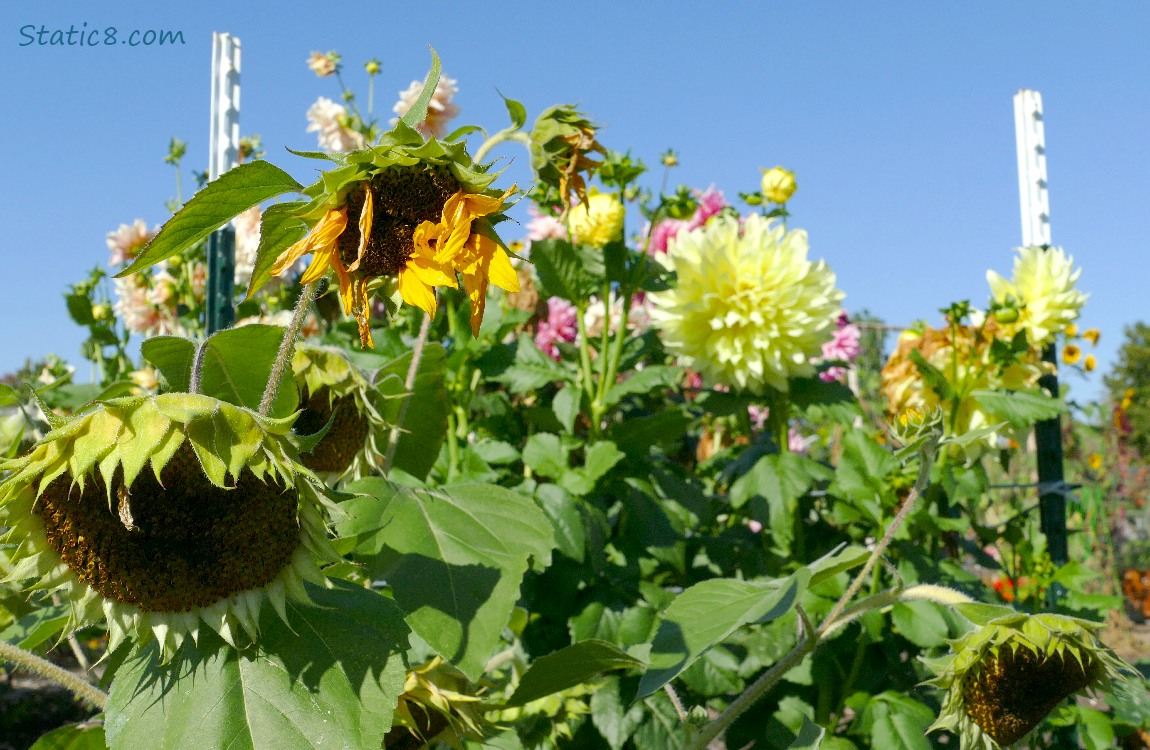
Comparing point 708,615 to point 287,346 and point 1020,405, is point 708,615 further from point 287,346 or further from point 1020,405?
point 1020,405

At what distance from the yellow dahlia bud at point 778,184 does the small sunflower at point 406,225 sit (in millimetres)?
1686

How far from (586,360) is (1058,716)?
3.93 feet

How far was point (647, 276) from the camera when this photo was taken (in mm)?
2213

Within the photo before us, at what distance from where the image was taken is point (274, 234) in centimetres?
85

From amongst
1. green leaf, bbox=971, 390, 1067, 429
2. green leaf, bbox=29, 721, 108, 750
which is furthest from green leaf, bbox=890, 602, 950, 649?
green leaf, bbox=29, 721, 108, 750

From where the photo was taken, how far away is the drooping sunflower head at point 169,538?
0.76 meters

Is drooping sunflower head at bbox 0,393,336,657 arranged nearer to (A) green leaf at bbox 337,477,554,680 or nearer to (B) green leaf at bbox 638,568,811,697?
(A) green leaf at bbox 337,477,554,680

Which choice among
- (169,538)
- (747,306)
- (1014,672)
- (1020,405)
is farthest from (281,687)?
(1020,405)

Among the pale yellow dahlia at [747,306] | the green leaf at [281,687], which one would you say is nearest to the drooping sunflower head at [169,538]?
the green leaf at [281,687]

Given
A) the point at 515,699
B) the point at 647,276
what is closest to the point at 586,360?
the point at 647,276

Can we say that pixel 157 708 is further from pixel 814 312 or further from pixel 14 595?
pixel 814 312

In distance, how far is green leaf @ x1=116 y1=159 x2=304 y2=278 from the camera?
0.80 meters

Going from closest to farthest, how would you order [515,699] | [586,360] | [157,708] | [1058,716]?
[157,708]
[515,699]
[1058,716]
[586,360]

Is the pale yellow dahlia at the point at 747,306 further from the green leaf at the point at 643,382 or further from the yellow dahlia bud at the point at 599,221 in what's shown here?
the yellow dahlia bud at the point at 599,221
